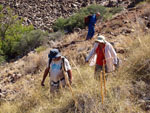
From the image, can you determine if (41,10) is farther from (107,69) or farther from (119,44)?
(107,69)

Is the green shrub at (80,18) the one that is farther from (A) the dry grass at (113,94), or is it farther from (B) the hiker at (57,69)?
(A) the dry grass at (113,94)

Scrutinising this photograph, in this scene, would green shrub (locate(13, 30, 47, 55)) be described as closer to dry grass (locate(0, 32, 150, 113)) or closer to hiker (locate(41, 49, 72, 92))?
hiker (locate(41, 49, 72, 92))

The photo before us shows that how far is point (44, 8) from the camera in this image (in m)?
23.0

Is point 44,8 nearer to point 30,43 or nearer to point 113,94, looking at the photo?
point 30,43

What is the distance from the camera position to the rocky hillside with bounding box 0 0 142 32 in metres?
21.0

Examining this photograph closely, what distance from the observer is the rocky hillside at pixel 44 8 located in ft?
68.8

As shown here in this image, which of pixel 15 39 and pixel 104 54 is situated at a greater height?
pixel 104 54

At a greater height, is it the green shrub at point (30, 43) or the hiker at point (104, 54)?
the hiker at point (104, 54)

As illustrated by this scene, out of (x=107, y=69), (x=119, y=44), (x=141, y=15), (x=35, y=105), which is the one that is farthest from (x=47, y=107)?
(x=141, y=15)

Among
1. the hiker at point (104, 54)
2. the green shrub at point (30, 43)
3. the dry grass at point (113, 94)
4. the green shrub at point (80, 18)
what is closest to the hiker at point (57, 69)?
the dry grass at point (113, 94)

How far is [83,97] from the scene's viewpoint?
2.97m

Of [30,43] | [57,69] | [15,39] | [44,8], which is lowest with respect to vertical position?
[30,43]

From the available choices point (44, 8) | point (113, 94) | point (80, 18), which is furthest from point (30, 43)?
point (113, 94)

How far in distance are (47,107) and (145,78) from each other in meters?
1.75
